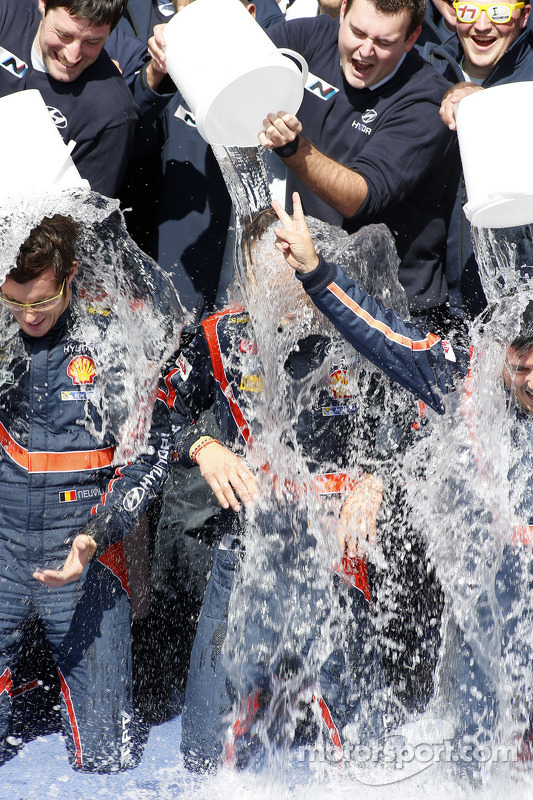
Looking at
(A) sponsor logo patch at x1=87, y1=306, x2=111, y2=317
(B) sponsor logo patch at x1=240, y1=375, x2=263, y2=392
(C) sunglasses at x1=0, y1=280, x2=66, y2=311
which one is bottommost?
(B) sponsor logo patch at x1=240, y1=375, x2=263, y2=392

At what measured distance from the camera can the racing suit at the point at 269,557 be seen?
10.2 feet

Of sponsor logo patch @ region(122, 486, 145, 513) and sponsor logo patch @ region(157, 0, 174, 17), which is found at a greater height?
sponsor logo patch @ region(157, 0, 174, 17)

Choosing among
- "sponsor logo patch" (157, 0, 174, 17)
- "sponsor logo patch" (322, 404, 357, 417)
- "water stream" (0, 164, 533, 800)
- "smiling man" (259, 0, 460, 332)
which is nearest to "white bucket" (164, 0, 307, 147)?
"water stream" (0, 164, 533, 800)

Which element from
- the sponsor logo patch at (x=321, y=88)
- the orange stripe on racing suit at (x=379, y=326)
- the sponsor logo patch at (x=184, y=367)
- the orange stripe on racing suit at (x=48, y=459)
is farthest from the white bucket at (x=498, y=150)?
the orange stripe on racing suit at (x=48, y=459)

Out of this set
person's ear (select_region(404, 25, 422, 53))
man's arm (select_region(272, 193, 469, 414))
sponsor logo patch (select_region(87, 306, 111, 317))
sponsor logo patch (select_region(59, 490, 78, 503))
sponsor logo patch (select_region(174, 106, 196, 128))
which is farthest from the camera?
sponsor logo patch (select_region(174, 106, 196, 128))

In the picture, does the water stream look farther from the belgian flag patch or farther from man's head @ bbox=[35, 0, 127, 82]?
man's head @ bbox=[35, 0, 127, 82]

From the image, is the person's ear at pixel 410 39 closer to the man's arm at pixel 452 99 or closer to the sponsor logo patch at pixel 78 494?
the man's arm at pixel 452 99

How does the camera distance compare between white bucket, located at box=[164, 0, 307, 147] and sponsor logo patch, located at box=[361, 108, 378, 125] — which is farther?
sponsor logo patch, located at box=[361, 108, 378, 125]

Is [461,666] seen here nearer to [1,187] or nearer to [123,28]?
[1,187]

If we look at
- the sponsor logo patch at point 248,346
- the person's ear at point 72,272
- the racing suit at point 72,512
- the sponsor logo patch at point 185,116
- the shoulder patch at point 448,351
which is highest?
the sponsor logo patch at point 185,116

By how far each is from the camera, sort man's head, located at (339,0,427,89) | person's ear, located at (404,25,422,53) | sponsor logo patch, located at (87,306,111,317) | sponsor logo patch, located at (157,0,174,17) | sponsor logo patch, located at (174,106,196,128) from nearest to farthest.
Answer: sponsor logo patch, located at (87,306,111,317) → man's head, located at (339,0,427,89) → person's ear, located at (404,25,422,53) → sponsor logo patch, located at (174,106,196,128) → sponsor logo patch, located at (157,0,174,17)

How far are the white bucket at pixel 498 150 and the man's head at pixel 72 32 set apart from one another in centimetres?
139

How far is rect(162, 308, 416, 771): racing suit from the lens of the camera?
312cm

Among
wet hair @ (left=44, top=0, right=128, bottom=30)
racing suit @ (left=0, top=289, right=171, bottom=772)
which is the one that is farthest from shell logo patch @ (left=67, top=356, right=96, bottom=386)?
wet hair @ (left=44, top=0, right=128, bottom=30)
